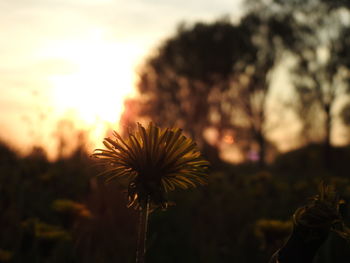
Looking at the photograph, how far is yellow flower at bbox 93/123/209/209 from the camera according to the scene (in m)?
1.04

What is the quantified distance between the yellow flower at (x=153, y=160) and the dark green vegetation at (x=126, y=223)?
73 cm

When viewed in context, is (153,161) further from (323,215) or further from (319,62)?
(319,62)

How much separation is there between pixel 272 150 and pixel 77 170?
6016cm

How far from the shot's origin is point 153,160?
1.07 metres

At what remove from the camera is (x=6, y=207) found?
11.8 ft

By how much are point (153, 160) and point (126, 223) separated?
314 cm

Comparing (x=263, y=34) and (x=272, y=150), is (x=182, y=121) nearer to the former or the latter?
(x=263, y=34)

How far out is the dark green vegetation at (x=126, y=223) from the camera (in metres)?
2.45

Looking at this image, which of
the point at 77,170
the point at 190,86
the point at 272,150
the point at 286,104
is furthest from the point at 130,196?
the point at 272,150

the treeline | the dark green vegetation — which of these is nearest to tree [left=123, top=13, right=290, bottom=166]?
the treeline

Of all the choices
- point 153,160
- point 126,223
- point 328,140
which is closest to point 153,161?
point 153,160

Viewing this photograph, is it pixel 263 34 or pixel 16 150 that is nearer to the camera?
pixel 16 150

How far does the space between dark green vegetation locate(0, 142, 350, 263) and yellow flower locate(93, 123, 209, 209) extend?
2.39 feet

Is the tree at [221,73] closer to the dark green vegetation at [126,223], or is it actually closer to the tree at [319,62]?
the tree at [319,62]
